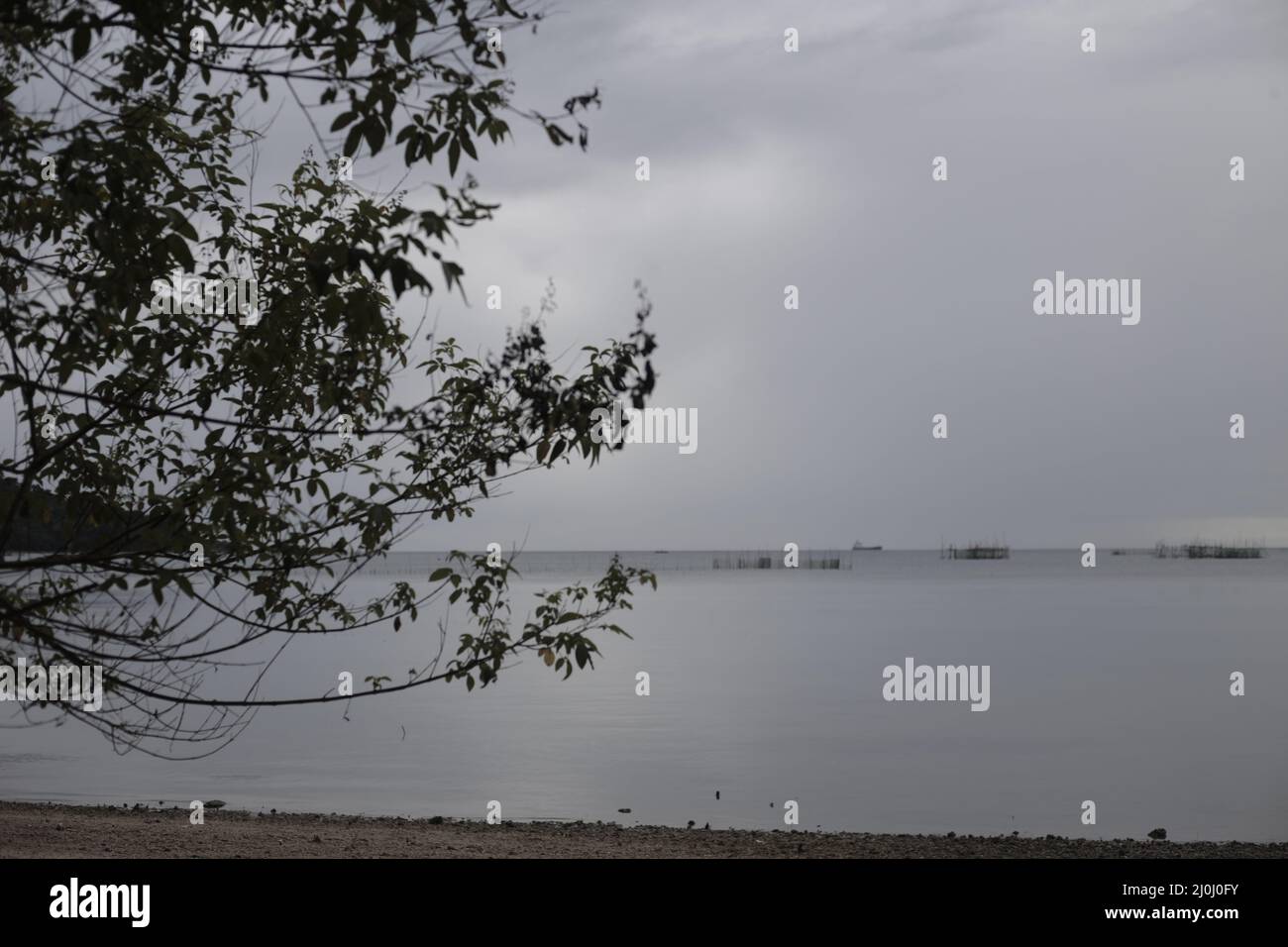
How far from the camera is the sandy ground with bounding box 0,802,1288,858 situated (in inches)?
400

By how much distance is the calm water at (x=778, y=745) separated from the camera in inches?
645

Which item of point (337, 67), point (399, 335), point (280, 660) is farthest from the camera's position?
point (280, 660)

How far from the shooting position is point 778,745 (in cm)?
2208

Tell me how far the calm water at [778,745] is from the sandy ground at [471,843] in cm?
317

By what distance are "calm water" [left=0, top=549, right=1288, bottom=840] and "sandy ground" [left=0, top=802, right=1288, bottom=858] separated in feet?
10.4

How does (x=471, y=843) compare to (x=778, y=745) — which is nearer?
(x=471, y=843)

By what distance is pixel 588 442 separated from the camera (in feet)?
15.6

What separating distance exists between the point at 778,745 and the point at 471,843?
12.0 metres

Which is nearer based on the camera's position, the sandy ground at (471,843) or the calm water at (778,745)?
the sandy ground at (471,843)

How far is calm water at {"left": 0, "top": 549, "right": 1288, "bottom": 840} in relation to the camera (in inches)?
645

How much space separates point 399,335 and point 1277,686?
3166cm

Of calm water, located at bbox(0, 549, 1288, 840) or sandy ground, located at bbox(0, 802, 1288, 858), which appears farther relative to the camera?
calm water, located at bbox(0, 549, 1288, 840)
